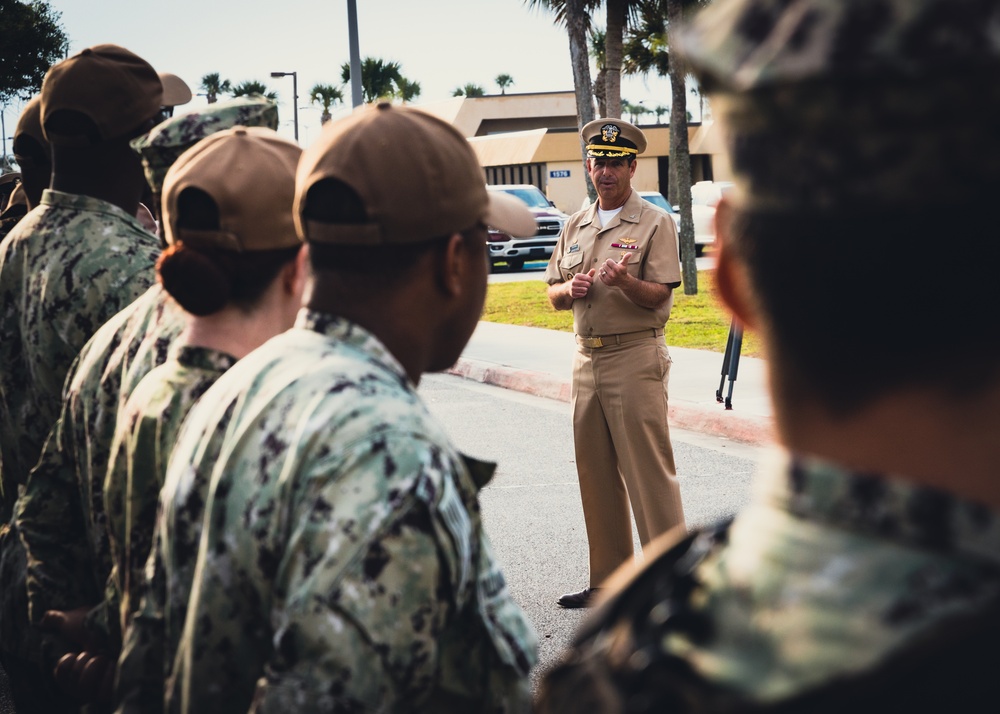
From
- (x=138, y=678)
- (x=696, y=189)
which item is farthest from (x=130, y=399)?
(x=696, y=189)

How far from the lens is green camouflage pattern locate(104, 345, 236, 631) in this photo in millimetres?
2273

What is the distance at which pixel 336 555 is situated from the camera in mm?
1581

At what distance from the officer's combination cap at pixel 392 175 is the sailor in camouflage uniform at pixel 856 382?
35.3 inches

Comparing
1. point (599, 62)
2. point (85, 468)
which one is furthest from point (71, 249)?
point (599, 62)

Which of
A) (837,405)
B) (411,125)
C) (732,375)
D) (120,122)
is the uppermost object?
(120,122)

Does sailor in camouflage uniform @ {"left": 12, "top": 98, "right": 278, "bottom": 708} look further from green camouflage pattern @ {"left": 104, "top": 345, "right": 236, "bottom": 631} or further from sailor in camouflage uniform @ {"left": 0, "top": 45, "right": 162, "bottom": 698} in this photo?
sailor in camouflage uniform @ {"left": 0, "top": 45, "right": 162, "bottom": 698}

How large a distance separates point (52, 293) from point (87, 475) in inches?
35.0

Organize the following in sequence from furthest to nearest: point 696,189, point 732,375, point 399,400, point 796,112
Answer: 1. point 696,189
2. point 732,375
3. point 399,400
4. point 796,112

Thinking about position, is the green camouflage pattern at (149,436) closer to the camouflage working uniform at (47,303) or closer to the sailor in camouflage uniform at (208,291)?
the sailor in camouflage uniform at (208,291)

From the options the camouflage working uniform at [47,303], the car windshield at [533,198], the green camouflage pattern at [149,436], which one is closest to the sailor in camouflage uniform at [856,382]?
the green camouflage pattern at [149,436]

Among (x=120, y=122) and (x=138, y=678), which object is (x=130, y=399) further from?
(x=120, y=122)

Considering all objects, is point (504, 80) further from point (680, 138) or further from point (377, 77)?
point (680, 138)

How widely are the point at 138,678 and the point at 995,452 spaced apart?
1.53m

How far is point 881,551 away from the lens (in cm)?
92
